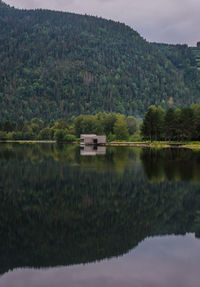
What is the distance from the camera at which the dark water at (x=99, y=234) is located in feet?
53.8

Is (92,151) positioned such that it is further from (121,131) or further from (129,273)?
(129,273)

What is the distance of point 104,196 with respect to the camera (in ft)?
106

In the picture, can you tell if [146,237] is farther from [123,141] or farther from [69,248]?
[123,141]

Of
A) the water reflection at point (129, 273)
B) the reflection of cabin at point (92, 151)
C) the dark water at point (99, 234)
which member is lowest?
the water reflection at point (129, 273)

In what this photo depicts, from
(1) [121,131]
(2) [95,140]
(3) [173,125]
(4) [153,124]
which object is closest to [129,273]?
(3) [173,125]

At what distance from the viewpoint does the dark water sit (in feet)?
53.8

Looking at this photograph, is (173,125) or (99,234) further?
(173,125)

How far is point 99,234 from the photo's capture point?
854 inches

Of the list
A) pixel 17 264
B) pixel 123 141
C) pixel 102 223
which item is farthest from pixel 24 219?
pixel 123 141

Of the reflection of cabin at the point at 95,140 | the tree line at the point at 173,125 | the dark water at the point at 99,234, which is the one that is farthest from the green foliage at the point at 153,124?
the dark water at the point at 99,234

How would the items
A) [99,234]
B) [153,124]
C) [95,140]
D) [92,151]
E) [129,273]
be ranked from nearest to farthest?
[129,273], [99,234], [92,151], [153,124], [95,140]

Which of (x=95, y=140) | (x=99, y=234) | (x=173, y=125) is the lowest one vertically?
(x=99, y=234)

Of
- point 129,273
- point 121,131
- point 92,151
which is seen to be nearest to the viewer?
point 129,273

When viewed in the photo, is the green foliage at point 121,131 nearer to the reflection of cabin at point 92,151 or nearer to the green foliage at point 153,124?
the green foliage at point 153,124
